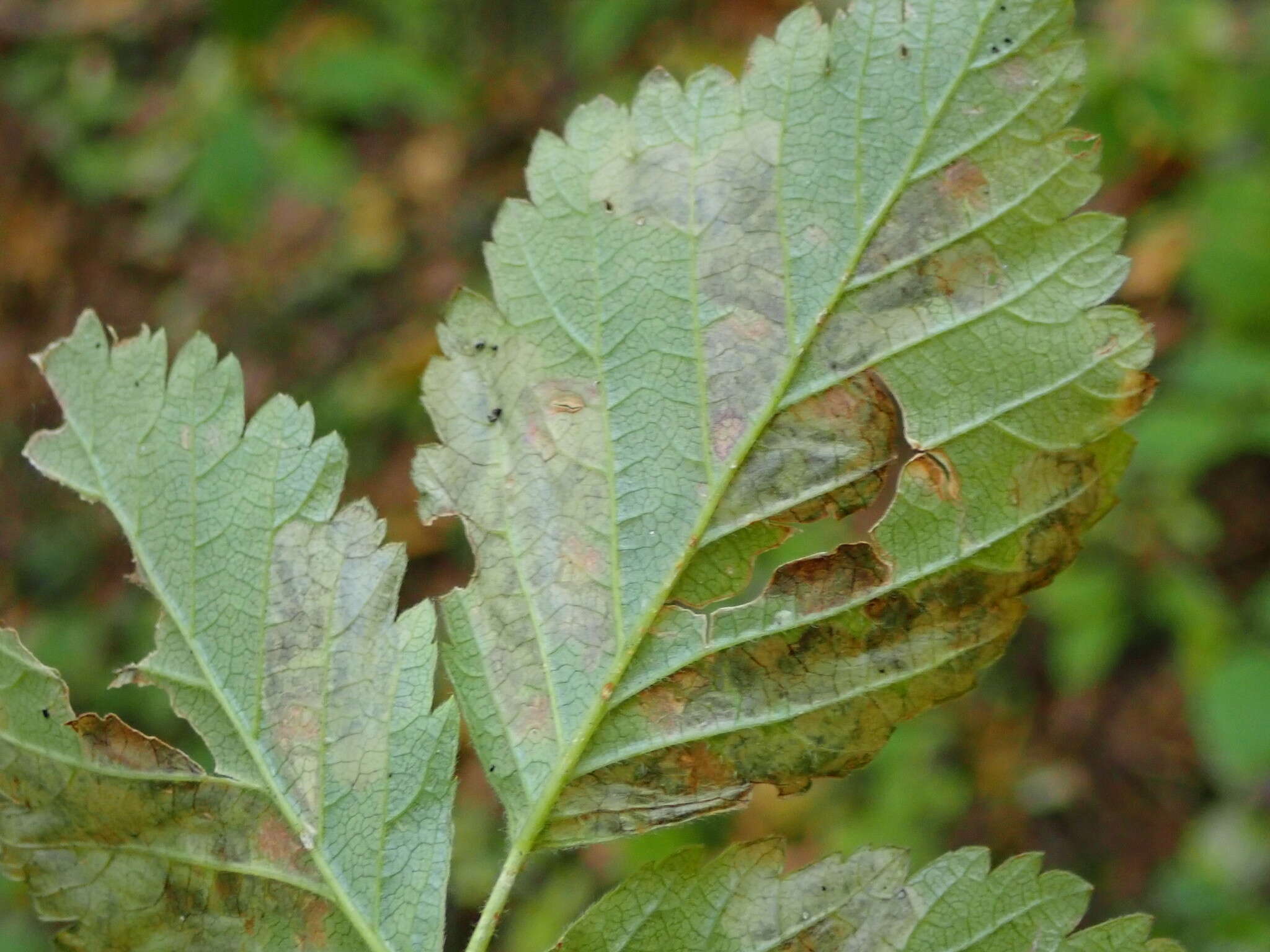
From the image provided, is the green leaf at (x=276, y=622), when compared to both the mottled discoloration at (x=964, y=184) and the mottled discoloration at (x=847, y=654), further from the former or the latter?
the mottled discoloration at (x=964, y=184)

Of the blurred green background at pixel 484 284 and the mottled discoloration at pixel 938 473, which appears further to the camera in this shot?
the blurred green background at pixel 484 284

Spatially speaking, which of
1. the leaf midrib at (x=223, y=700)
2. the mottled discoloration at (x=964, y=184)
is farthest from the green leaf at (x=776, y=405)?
the leaf midrib at (x=223, y=700)

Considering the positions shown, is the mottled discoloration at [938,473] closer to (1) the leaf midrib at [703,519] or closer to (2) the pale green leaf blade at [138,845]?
(1) the leaf midrib at [703,519]

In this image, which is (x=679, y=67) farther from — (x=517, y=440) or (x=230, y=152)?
(x=517, y=440)

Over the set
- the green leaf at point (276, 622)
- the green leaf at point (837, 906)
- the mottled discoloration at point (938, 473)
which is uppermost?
the green leaf at point (276, 622)

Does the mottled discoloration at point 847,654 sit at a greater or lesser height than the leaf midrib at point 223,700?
lesser

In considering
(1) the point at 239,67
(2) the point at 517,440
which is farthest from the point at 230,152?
(2) the point at 517,440

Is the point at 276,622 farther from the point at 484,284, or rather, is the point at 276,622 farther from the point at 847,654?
the point at 484,284

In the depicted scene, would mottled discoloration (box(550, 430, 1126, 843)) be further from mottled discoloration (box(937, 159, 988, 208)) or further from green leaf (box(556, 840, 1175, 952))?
mottled discoloration (box(937, 159, 988, 208))
